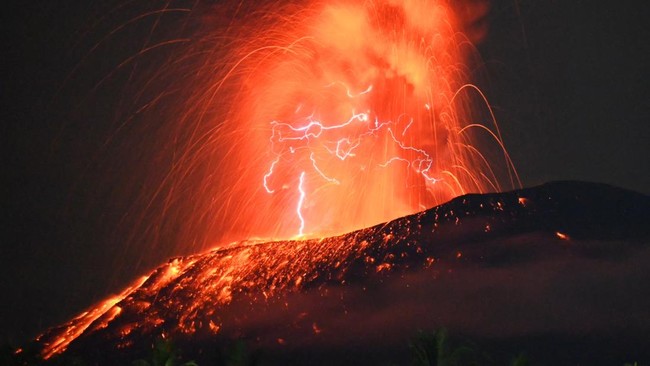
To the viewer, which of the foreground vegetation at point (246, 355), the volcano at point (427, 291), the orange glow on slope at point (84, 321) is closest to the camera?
the foreground vegetation at point (246, 355)

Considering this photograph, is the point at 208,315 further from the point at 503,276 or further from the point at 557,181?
the point at 557,181

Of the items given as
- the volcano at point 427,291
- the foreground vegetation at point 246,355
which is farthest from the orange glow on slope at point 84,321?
the foreground vegetation at point 246,355

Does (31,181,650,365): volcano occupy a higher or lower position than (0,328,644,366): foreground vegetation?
higher

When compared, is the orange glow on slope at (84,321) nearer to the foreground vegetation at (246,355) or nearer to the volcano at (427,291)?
the volcano at (427,291)

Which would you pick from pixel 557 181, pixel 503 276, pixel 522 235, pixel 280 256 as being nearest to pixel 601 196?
pixel 557 181

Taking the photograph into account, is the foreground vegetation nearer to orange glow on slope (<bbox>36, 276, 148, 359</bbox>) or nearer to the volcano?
the volcano

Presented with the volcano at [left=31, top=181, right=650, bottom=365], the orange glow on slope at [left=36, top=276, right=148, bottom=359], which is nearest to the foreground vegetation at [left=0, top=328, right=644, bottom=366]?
the volcano at [left=31, top=181, right=650, bottom=365]

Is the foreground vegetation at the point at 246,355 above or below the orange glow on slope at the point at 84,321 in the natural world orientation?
below

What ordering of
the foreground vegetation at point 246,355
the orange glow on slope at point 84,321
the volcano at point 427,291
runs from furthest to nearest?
the orange glow on slope at point 84,321, the volcano at point 427,291, the foreground vegetation at point 246,355

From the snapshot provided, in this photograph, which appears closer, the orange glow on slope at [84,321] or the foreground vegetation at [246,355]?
the foreground vegetation at [246,355]
